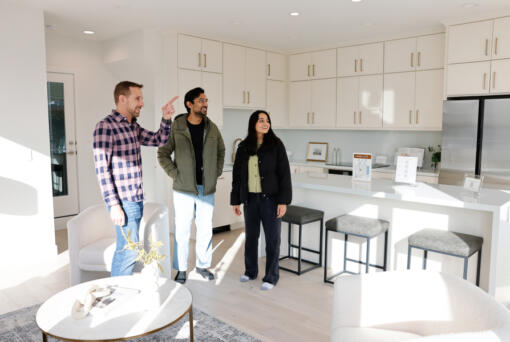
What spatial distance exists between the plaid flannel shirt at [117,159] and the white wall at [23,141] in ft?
6.19

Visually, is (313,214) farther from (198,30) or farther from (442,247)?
(198,30)

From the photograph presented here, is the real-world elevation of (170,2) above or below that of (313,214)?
above

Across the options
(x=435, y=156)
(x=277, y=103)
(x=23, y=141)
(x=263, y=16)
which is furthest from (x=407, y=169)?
(x=23, y=141)

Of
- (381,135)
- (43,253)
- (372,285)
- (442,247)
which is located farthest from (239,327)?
(381,135)

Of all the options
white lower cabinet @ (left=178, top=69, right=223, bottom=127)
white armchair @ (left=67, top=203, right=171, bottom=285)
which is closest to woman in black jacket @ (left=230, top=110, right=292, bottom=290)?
white armchair @ (left=67, top=203, right=171, bottom=285)

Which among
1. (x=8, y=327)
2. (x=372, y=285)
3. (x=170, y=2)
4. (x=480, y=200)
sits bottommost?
(x=8, y=327)

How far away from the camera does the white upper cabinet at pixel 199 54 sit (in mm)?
5113

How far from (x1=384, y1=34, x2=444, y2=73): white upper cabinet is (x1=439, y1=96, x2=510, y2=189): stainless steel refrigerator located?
59 cm

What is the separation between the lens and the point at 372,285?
6.50 feet

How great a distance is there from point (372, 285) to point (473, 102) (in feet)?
10.9

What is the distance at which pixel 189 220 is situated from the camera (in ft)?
11.5

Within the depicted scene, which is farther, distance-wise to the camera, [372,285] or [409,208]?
[409,208]

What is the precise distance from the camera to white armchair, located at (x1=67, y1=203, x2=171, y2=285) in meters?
3.07

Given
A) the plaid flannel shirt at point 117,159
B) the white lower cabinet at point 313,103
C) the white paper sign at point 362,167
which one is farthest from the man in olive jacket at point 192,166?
the white lower cabinet at point 313,103
